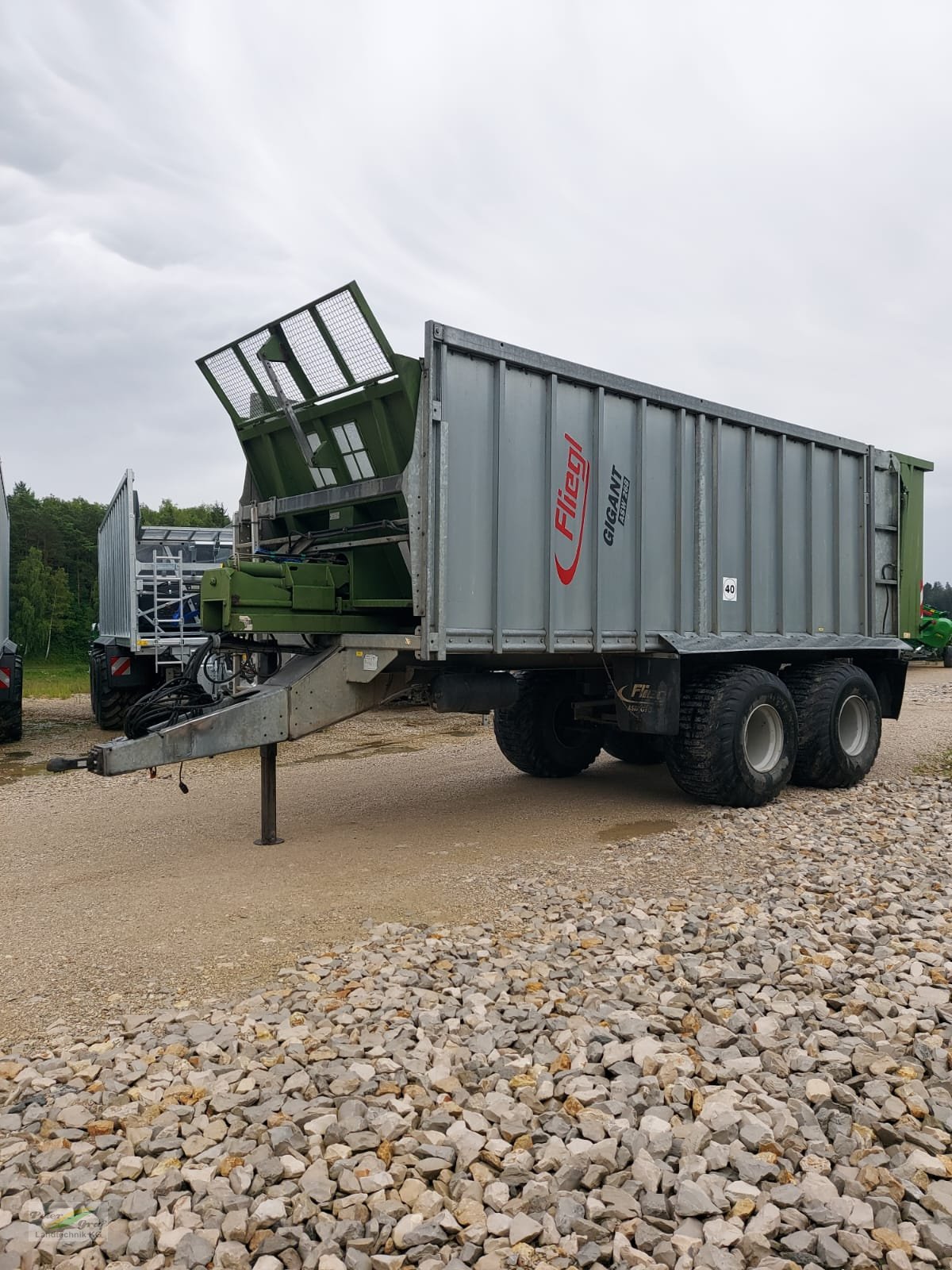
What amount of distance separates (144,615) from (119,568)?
4.48ft

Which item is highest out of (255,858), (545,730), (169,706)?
(169,706)

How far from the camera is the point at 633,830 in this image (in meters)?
7.14

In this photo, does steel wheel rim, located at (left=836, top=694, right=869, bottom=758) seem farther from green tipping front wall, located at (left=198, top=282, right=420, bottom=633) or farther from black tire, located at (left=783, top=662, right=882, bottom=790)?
green tipping front wall, located at (left=198, top=282, right=420, bottom=633)

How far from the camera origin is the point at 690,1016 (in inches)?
141

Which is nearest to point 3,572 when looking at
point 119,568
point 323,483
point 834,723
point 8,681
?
point 119,568

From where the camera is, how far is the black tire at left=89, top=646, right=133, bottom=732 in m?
13.4

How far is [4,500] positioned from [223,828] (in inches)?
366

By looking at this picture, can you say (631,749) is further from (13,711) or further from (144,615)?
(13,711)

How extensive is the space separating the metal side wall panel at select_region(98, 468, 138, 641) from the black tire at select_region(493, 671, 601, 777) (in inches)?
241

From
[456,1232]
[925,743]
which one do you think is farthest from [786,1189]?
[925,743]

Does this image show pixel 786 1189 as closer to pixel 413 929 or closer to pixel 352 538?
pixel 413 929

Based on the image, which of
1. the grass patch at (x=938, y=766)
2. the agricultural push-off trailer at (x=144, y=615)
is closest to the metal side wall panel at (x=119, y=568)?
the agricultural push-off trailer at (x=144, y=615)

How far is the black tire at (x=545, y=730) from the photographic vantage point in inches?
352

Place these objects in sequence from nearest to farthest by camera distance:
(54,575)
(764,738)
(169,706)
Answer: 1. (169,706)
2. (764,738)
3. (54,575)
